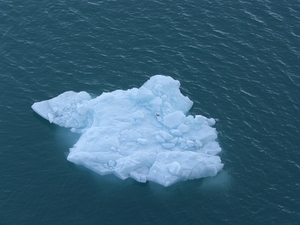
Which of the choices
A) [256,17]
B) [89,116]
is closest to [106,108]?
[89,116]

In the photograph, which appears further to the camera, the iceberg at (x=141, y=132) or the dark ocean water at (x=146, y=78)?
the iceberg at (x=141, y=132)

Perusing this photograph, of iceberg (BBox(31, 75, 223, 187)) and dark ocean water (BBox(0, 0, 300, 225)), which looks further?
iceberg (BBox(31, 75, 223, 187))

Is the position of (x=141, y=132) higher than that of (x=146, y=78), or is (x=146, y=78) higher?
(x=146, y=78)

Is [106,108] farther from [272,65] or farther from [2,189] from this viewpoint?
[272,65]

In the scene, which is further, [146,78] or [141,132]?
[146,78]
